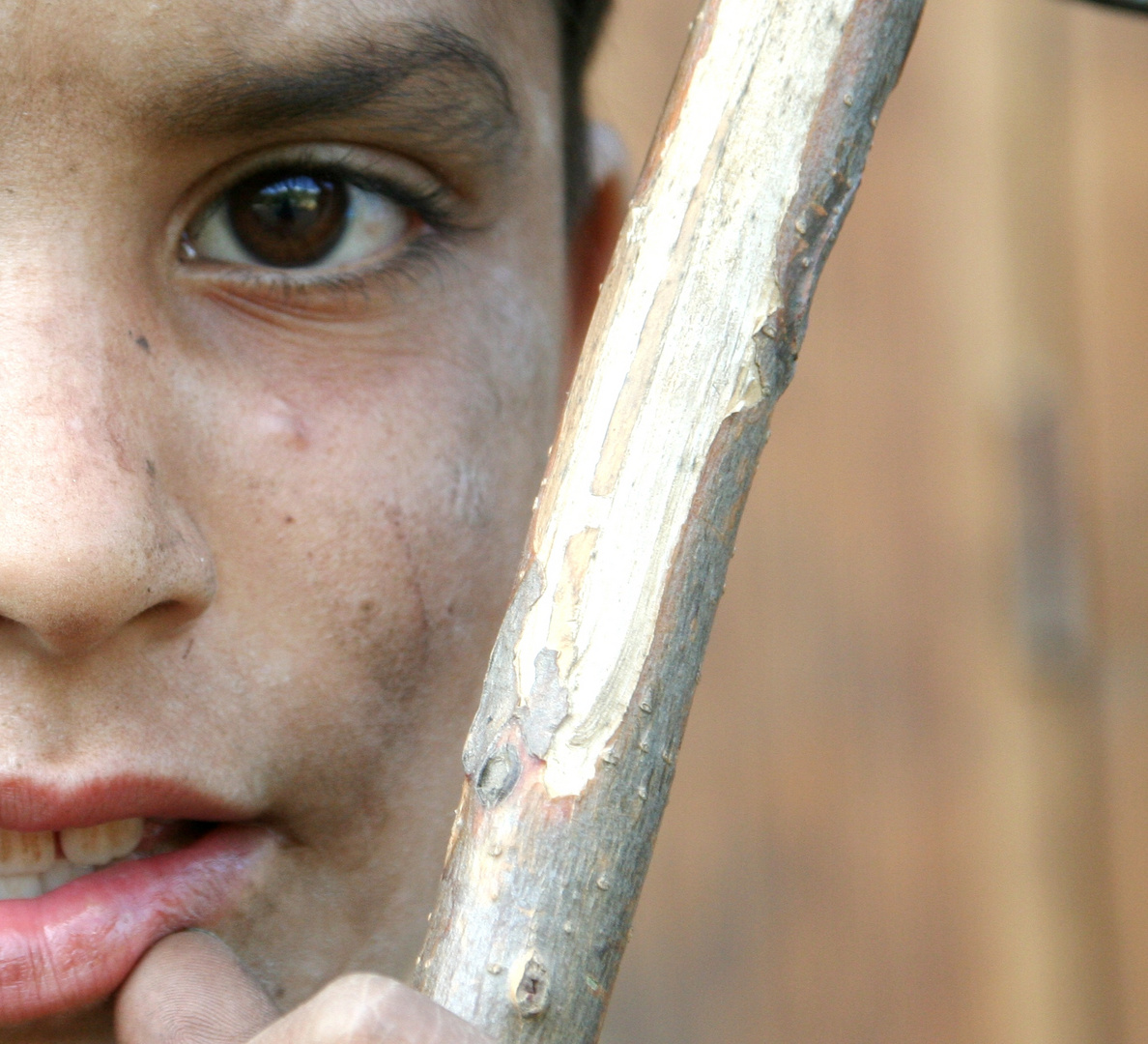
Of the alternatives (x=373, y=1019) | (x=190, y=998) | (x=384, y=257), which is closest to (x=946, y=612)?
(x=384, y=257)

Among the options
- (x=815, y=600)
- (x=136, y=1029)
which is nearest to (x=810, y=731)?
(x=815, y=600)

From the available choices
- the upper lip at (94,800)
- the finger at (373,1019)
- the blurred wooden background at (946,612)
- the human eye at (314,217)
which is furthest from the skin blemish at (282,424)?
the blurred wooden background at (946,612)

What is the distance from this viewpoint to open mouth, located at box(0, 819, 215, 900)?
2.60 ft

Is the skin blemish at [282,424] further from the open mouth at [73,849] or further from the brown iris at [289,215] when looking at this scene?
the open mouth at [73,849]

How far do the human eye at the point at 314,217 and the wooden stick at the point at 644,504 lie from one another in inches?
13.1

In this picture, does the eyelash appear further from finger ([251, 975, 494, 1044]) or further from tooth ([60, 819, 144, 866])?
finger ([251, 975, 494, 1044])

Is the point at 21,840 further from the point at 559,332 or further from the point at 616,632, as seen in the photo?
the point at 559,332

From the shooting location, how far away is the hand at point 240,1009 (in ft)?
1.64

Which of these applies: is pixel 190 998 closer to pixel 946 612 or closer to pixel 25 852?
pixel 25 852

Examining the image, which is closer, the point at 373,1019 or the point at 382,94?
the point at 373,1019

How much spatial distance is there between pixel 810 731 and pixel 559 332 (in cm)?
103

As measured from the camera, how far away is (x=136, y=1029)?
2.42 feet

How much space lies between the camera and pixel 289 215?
931 mm

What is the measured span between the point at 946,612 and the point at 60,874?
4.55ft
